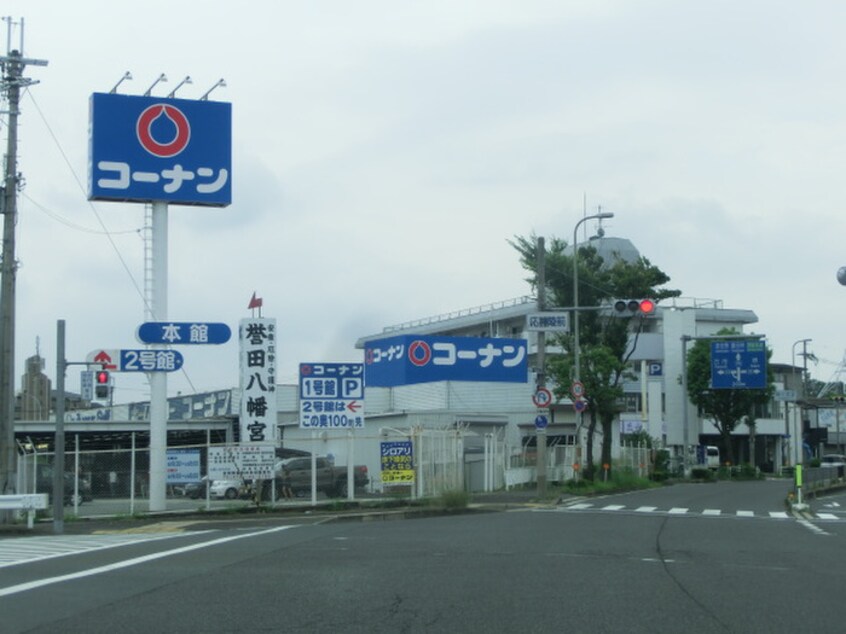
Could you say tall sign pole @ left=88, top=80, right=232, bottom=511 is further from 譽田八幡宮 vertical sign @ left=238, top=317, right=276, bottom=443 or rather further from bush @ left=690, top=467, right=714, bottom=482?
bush @ left=690, top=467, right=714, bottom=482

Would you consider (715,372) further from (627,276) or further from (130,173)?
(130,173)

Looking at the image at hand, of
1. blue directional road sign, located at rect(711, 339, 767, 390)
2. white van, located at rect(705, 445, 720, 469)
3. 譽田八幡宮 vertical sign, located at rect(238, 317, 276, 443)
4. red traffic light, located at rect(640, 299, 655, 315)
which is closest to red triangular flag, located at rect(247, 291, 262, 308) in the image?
譽田八幡宮 vertical sign, located at rect(238, 317, 276, 443)

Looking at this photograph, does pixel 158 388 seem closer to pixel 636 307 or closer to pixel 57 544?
pixel 57 544

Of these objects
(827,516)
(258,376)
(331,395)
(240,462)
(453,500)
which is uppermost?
(258,376)

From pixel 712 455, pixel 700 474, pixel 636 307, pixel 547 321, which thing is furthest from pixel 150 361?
pixel 712 455

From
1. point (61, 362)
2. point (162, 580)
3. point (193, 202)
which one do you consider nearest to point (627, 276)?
point (193, 202)

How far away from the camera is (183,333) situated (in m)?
28.3

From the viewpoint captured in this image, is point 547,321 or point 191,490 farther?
point 191,490

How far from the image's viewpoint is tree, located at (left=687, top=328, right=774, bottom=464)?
71625 millimetres

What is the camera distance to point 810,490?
40.4 metres

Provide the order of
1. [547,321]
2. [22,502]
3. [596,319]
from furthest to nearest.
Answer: [596,319], [547,321], [22,502]

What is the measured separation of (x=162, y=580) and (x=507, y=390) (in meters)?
41.5

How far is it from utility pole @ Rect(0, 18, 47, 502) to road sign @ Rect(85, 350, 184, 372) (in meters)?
2.01

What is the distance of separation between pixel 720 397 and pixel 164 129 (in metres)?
51.7
